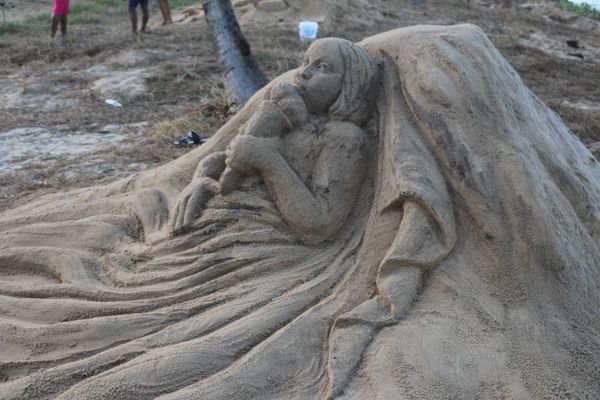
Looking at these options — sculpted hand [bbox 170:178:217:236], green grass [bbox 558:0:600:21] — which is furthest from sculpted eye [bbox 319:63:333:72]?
green grass [bbox 558:0:600:21]

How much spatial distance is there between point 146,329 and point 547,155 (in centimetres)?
148

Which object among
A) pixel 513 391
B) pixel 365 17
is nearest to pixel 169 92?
pixel 365 17

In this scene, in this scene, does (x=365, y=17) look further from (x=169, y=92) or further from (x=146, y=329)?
(x=146, y=329)

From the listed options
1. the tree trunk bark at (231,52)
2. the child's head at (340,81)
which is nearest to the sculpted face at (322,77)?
the child's head at (340,81)

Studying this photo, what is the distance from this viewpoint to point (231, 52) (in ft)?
23.7

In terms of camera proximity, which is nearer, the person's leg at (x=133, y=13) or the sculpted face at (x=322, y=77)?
the sculpted face at (x=322, y=77)

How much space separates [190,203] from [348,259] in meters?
0.60

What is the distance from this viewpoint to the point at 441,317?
2357 mm

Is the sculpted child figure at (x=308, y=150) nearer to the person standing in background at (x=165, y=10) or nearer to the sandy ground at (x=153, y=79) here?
the sandy ground at (x=153, y=79)

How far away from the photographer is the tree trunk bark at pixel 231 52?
711 centimetres

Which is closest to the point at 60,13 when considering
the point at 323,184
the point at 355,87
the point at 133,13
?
the point at 133,13

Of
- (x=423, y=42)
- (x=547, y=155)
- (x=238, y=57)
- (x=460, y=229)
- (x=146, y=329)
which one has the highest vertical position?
(x=423, y=42)

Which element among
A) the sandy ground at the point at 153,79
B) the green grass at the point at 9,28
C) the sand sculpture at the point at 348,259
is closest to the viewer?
the sand sculpture at the point at 348,259

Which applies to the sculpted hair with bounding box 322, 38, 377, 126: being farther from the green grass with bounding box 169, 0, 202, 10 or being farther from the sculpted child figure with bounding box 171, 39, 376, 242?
the green grass with bounding box 169, 0, 202, 10
